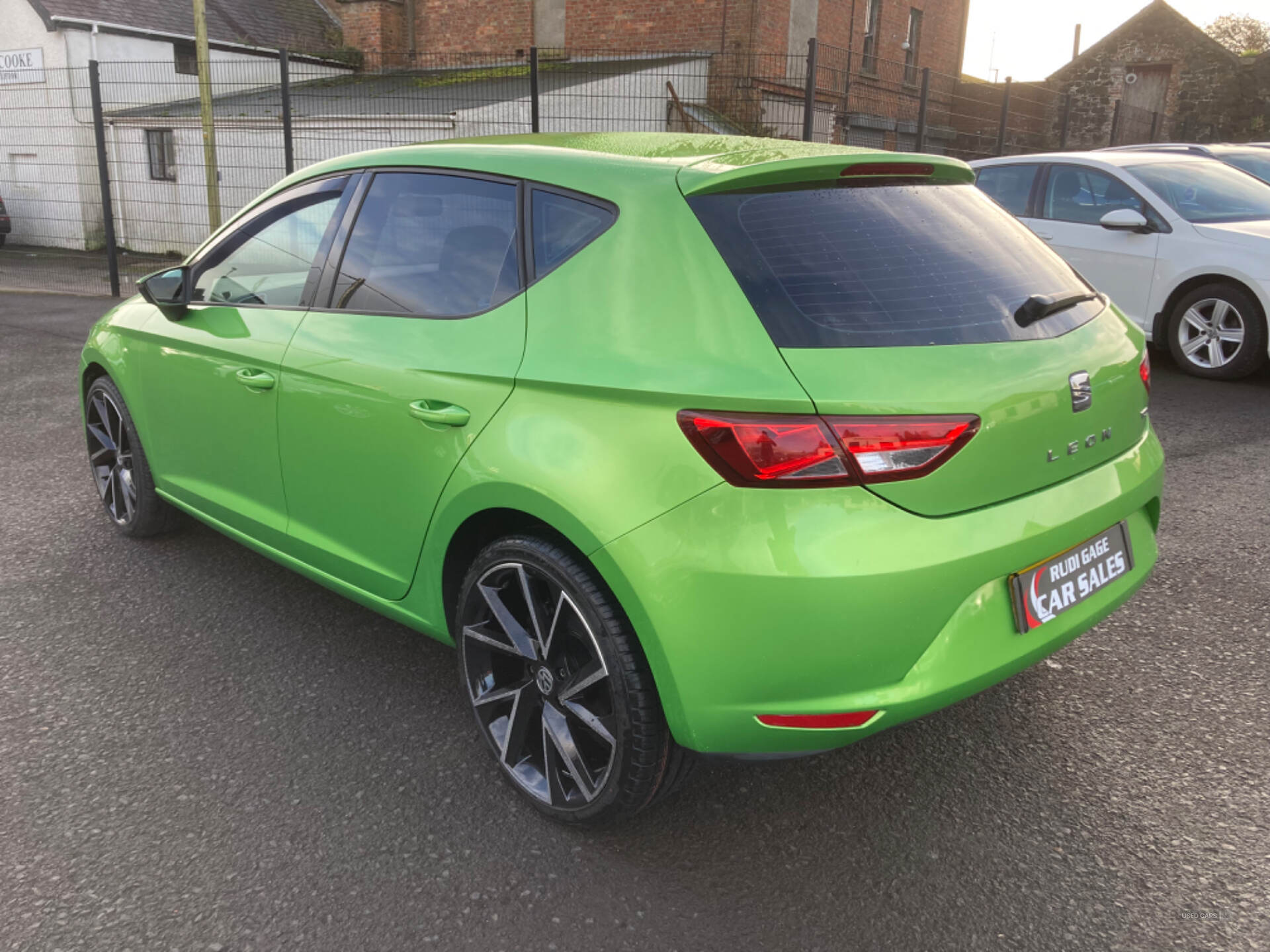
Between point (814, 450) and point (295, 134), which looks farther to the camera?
point (295, 134)

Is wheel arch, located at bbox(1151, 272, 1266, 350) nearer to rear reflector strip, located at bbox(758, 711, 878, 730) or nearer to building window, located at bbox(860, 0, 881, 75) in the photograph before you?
rear reflector strip, located at bbox(758, 711, 878, 730)

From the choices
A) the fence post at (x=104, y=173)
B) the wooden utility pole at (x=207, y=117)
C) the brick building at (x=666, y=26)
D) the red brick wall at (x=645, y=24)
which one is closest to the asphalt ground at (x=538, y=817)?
the fence post at (x=104, y=173)

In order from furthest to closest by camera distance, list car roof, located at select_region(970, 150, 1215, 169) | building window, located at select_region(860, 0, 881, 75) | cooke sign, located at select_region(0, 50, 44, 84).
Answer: building window, located at select_region(860, 0, 881, 75), cooke sign, located at select_region(0, 50, 44, 84), car roof, located at select_region(970, 150, 1215, 169)

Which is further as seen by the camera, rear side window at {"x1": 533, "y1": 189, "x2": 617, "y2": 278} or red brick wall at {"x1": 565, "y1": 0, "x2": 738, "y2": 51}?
red brick wall at {"x1": 565, "y1": 0, "x2": 738, "y2": 51}

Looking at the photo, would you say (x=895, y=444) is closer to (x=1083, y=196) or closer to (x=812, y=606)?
(x=812, y=606)

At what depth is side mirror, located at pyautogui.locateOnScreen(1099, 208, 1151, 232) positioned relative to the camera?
770 centimetres

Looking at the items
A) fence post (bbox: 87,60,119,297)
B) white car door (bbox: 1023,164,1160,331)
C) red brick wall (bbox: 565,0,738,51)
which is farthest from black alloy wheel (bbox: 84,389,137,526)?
red brick wall (bbox: 565,0,738,51)

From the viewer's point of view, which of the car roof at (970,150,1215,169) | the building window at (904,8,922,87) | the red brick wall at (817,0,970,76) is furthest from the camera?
the building window at (904,8,922,87)

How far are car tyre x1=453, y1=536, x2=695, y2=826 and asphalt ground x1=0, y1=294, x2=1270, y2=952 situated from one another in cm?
15

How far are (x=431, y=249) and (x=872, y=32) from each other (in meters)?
23.6

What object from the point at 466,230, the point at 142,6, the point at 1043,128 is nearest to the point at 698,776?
the point at 466,230

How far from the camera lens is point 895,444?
6.88 ft

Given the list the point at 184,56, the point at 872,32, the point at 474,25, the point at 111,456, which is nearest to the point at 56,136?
the point at 184,56

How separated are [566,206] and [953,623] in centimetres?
135
